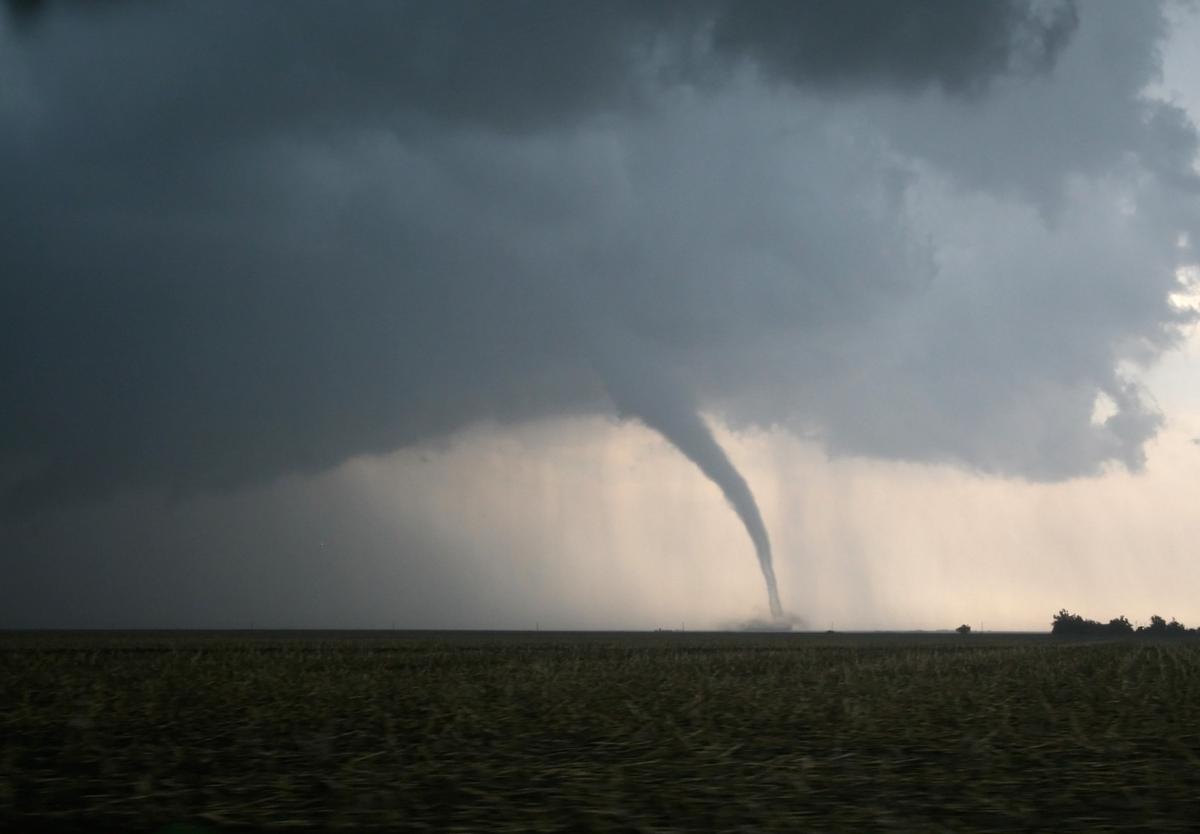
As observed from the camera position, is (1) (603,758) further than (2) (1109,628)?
No

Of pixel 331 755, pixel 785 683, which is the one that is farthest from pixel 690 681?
pixel 331 755

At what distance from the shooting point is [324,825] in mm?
7188

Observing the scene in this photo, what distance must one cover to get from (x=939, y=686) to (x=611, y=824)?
48.0ft

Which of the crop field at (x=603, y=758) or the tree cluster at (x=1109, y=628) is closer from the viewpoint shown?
the crop field at (x=603, y=758)

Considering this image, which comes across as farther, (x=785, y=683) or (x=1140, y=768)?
(x=785, y=683)

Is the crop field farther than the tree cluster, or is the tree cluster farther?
the tree cluster

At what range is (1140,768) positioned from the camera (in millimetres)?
9359

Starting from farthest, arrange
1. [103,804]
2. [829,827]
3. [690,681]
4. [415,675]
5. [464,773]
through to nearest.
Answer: [415,675], [690,681], [464,773], [103,804], [829,827]

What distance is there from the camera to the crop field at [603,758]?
746 cm

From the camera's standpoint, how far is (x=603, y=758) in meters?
10.2

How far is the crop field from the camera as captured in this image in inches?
294

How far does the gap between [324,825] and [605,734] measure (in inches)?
216

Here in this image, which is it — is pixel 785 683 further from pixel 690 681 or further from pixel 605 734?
pixel 605 734

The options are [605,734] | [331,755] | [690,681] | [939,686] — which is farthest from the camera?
[690,681]
